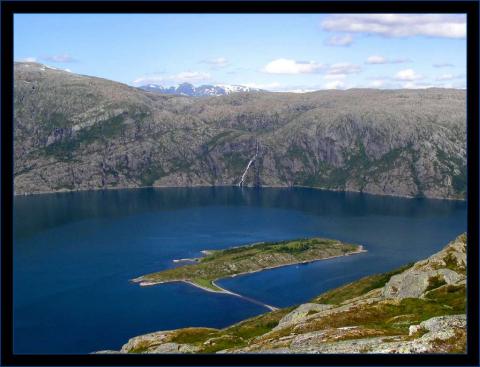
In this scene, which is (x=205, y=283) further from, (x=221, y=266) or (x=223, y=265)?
(x=223, y=265)

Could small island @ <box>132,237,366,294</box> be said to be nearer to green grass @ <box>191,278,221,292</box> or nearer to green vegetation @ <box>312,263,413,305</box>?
green grass @ <box>191,278,221,292</box>

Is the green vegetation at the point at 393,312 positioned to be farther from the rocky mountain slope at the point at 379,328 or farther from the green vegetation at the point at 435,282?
the green vegetation at the point at 435,282

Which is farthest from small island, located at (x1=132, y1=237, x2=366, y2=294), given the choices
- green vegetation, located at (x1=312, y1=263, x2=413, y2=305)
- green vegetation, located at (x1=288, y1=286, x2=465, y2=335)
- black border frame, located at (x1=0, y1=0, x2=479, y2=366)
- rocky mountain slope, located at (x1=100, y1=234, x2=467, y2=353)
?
black border frame, located at (x1=0, y1=0, x2=479, y2=366)

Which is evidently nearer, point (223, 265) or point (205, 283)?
point (205, 283)

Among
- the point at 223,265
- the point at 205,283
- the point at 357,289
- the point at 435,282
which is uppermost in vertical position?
the point at 435,282

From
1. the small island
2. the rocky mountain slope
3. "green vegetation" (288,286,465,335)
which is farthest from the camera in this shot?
the small island

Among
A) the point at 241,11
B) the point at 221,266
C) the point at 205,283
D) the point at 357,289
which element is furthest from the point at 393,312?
the point at 221,266

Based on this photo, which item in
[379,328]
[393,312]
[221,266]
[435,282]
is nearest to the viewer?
[379,328]
